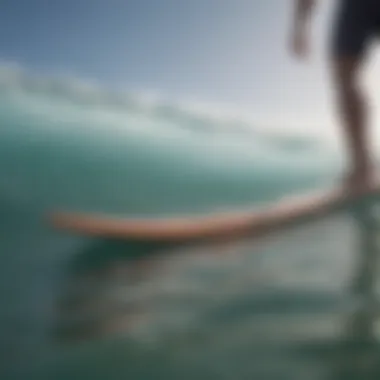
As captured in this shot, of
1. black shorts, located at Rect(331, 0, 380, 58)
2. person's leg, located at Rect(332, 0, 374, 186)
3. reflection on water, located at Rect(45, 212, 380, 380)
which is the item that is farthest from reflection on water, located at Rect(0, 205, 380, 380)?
black shorts, located at Rect(331, 0, 380, 58)

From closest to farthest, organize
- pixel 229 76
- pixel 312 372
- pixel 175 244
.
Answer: pixel 312 372, pixel 175 244, pixel 229 76

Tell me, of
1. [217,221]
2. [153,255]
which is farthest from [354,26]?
[153,255]

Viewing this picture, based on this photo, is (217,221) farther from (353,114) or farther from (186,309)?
(353,114)

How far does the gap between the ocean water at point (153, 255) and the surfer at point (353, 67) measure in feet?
0.17

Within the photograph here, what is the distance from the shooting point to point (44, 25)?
1.49 m

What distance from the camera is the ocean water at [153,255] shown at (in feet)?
4.19

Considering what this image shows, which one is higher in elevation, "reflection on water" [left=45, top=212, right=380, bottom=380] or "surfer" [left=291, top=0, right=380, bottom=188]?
"surfer" [left=291, top=0, right=380, bottom=188]

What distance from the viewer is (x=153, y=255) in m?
1.38

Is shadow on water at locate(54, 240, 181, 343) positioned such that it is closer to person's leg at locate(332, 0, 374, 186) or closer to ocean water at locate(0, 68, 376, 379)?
ocean water at locate(0, 68, 376, 379)

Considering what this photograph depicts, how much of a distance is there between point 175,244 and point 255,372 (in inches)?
10.1

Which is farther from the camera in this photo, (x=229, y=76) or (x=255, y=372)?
(x=229, y=76)

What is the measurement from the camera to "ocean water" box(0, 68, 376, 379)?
1.28 m

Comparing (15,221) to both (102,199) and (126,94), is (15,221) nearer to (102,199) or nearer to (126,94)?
(102,199)

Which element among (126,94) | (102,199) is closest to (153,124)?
(126,94)
